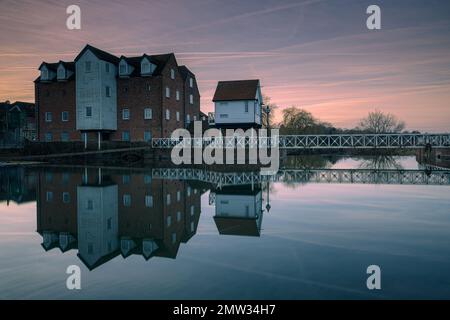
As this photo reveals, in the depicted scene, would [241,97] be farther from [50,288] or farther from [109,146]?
[50,288]

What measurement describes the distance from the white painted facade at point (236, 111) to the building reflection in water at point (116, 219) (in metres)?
23.7

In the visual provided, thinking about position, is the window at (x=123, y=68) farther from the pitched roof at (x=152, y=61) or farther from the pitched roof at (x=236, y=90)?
the pitched roof at (x=236, y=90)

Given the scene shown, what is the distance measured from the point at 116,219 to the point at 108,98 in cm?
3340

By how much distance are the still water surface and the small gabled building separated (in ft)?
83.8

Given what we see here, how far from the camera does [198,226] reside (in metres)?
10.3

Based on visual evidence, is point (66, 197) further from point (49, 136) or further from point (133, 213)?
point (49, 136)

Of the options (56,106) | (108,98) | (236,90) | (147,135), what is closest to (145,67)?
(108,98)

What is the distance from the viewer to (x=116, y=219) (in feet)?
35.1

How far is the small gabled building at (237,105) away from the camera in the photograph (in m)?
40.3

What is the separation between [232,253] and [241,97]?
34.0m

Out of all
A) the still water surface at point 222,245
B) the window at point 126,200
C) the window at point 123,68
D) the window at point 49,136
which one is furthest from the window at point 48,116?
the window at point 126,200

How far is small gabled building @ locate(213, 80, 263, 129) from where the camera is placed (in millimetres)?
40344

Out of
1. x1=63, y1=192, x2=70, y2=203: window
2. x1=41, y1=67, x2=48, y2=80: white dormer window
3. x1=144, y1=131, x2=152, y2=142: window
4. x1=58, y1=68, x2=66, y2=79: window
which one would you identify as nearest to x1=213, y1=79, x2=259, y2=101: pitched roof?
x1=144, y1=131, x2=152, y2=142: window
